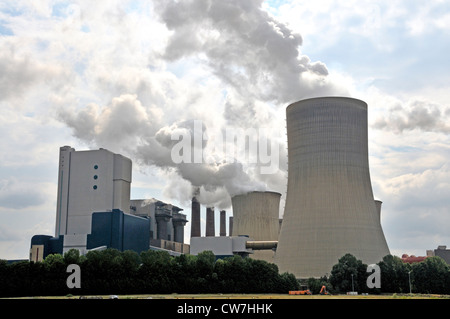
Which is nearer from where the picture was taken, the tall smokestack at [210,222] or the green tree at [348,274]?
the green tree at [348,274]

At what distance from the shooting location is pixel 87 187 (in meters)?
68.4

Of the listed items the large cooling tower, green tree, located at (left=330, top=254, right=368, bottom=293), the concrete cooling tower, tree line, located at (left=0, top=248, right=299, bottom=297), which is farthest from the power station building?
green tree, located at (left=330, top=254, right=368, bottom=293)

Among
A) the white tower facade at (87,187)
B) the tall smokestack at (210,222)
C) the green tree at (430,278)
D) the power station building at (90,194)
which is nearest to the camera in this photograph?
the green tree at (430,278)

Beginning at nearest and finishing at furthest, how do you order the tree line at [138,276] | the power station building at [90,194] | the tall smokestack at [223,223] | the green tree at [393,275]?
the tree line at [138,276] → the green tree at [393,275] → the power station building at [90,194] → the tall smokestack at [223,223]

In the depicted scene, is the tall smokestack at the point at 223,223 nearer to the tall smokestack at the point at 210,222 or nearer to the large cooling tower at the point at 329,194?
the tall smokestack at the point at 210,222

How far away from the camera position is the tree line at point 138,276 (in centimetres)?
4062

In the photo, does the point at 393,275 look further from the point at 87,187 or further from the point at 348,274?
the point at 87,187

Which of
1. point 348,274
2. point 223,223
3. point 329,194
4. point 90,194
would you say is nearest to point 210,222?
point 223,223

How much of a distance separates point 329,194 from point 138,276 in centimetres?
1559

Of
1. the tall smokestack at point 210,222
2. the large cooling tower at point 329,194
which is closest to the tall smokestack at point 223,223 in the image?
the tall smokestack at point 210,222

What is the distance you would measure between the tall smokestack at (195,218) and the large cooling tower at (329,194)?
25900 mm

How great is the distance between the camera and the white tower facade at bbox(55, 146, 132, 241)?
222 feet

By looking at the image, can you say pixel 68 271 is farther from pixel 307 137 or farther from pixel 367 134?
pixel 367 134
